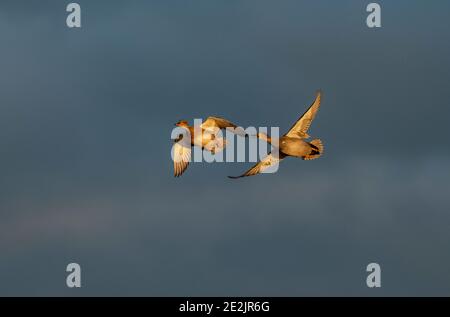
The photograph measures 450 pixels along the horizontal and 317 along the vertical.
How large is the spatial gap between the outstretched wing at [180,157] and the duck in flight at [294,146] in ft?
12.9

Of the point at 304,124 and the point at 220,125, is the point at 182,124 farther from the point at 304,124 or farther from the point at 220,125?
the point at 304,124

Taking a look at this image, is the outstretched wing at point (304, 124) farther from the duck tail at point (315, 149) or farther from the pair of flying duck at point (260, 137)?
the duck tail at point (315, 149)

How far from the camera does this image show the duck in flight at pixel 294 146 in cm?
8112

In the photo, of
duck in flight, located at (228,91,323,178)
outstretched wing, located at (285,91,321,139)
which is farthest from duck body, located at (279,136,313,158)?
outstretched wing, located at (285,91,321,139)

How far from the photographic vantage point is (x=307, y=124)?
85.7 metres

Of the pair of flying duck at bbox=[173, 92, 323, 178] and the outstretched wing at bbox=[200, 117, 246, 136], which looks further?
the pair of flying duck at bbox=[173, 92, 323, 178]

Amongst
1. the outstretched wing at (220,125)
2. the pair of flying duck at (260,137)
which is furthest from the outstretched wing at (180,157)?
the outstretched wing at (220,125)

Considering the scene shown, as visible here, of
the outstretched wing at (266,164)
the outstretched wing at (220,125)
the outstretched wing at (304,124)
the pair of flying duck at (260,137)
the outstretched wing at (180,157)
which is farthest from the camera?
the outstretched wing at (304,124)

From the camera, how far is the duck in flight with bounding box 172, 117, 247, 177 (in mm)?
76000

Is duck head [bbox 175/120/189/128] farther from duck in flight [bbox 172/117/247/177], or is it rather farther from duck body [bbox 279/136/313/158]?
duck body [bbox 279/136/313/158]
